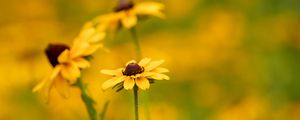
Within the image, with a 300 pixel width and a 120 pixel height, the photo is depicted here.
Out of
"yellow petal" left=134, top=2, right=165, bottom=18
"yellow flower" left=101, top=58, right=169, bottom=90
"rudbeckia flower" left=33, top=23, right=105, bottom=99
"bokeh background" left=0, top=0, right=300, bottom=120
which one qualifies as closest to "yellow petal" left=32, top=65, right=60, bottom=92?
"rudbeckia flower" left=33, top=23, right=105, bottom=99

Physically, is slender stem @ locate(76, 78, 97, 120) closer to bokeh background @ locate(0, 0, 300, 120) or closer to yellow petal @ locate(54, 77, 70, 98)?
yellow petal @ locate(54, 77, 70, 98)

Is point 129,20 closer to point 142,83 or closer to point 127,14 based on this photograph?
point 127,14

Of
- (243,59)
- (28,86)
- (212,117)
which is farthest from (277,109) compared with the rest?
(28,86)

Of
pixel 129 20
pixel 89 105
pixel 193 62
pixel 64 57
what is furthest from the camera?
pixel 193 62

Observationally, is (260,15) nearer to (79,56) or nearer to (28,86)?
(28,86)

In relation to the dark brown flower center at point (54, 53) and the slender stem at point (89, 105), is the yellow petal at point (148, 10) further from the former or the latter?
the slender stem at point (89, 105)

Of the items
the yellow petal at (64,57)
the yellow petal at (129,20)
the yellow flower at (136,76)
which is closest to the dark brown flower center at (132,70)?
the yellow flower at (136,76)

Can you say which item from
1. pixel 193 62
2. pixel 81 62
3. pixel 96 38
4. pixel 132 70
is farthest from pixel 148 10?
pixel 193 62
